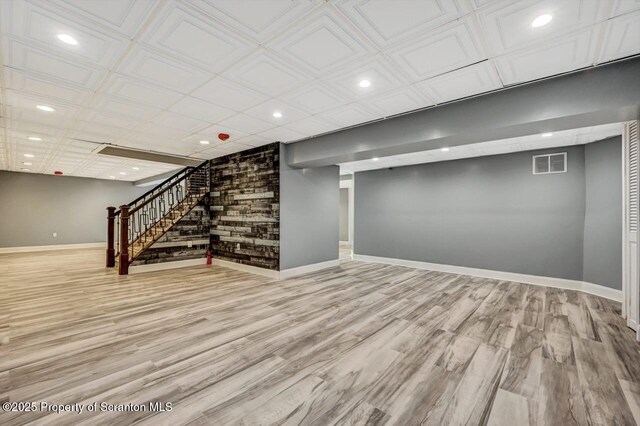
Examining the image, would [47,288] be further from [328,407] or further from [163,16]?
[328,407]

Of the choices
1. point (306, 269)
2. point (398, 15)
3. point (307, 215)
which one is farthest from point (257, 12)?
point (306, 269)

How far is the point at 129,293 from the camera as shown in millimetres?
4422

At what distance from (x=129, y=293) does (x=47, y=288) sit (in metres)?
1.68

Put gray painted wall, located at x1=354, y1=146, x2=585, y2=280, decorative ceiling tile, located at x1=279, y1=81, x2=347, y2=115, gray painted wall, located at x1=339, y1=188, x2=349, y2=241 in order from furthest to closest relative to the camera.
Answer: gray painted wall, located at x1=339, y1=188, x2=349, y2=241, gray painted wall, located at x1=354, y1=146, x2=585, y2=280, decorative ceiling tile, located at x1=279, y1=81, x2=347, y2=115

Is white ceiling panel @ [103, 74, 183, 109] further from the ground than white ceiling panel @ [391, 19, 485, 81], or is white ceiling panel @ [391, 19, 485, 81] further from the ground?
white ceiling panel @ [391, 19, 485, 81]

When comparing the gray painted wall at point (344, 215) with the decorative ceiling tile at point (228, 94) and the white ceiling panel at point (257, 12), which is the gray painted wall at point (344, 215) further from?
the white ceiling panel at point (257, 12)

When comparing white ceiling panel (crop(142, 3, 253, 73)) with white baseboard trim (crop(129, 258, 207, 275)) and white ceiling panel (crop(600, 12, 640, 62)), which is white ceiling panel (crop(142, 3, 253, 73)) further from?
white baseboard trim (crop(129, 258, 207, 275))

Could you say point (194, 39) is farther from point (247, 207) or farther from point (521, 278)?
point (521, 278)

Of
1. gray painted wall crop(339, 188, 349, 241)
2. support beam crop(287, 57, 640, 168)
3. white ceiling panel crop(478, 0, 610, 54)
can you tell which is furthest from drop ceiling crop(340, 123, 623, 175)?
gray painted wall crop(339, 188, 349, 241)

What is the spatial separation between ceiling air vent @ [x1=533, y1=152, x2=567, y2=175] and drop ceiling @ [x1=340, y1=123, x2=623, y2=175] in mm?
195

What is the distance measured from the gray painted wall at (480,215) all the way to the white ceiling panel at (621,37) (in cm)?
338

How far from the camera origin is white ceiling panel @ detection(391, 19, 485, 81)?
220cm

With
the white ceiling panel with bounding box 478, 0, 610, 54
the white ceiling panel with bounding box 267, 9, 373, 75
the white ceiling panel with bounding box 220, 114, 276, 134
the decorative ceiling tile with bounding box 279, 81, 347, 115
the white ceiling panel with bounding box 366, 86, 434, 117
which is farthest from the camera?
the white ceiling panel with bounding box 220, 114, 276, 134

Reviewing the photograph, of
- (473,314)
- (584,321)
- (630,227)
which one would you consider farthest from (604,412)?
(630,227)
